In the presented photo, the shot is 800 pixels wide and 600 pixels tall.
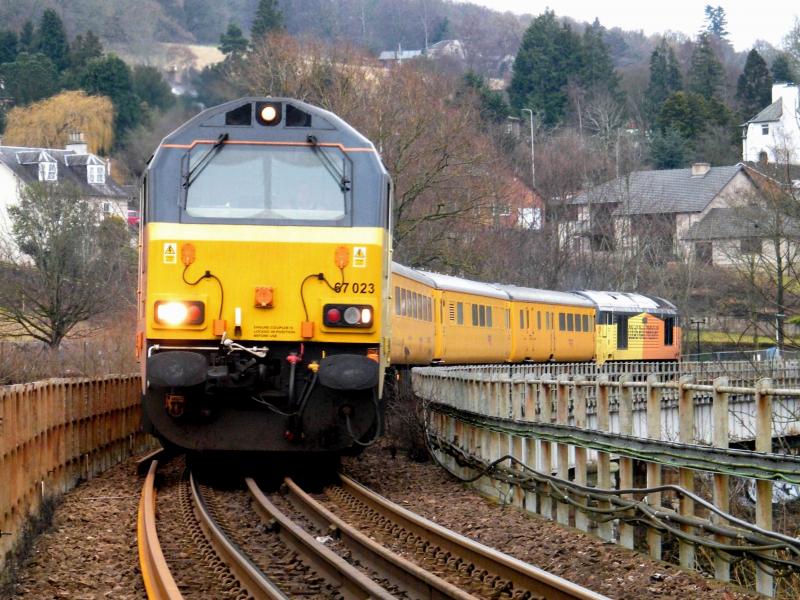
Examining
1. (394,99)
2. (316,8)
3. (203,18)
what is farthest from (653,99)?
(394,99)

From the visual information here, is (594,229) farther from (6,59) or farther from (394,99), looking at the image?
(6,59)

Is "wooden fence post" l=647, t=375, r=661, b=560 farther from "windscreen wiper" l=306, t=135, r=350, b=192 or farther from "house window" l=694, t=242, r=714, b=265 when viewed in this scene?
"house window" l=694, t=242, r=714, b=265

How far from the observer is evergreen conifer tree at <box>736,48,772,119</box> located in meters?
106

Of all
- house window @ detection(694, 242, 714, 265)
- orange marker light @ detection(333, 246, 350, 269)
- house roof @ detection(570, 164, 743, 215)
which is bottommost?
orange marker light @ detection(333, 246, 350, 269)

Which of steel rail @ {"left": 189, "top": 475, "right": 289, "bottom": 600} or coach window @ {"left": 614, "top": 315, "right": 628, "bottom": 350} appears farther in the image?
coach window @ {"left": 614, "top": 315, "right": 628, "bottom": 350}

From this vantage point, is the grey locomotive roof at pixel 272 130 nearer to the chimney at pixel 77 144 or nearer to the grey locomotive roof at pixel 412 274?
the grey locomotive roof at pixel 412 274

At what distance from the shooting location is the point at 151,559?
939 centimetres

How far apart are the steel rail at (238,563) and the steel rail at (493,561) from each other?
146 cm

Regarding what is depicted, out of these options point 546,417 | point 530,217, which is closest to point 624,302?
point 530,217

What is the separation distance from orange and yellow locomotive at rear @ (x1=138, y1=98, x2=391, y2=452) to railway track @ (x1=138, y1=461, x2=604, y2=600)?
2.76 feet

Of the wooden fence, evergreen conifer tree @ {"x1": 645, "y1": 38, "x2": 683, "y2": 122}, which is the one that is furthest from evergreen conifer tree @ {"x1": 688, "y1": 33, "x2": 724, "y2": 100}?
the wooden fence

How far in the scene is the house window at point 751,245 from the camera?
132 ft

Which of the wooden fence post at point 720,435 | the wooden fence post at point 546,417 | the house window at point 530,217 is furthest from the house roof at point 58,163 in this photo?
the wooden fence post at point 720,435

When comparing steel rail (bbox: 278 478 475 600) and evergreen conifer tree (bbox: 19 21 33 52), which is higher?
evergreen conifer tree (bbox: 19 21 33 52)
